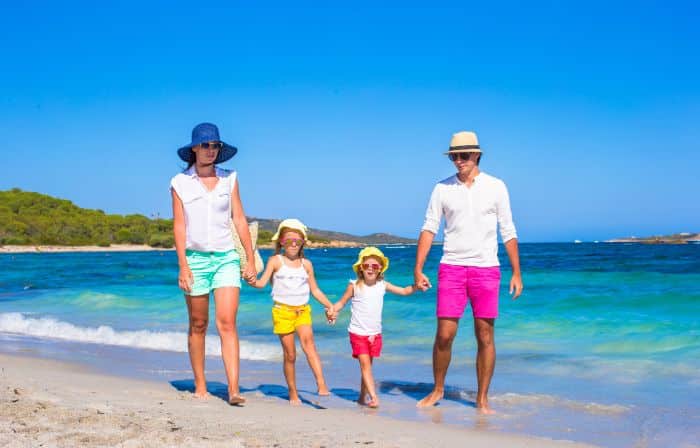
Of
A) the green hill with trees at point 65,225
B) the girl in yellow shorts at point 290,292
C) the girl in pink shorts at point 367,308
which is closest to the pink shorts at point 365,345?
the girl in pink shorts at point 367,308

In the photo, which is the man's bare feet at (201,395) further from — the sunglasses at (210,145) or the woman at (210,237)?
the sunglasses at (210,145)

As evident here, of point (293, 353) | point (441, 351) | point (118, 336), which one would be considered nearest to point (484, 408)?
point (441, 351)

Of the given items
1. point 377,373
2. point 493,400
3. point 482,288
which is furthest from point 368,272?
point 377,373

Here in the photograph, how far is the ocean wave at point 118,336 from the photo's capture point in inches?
366

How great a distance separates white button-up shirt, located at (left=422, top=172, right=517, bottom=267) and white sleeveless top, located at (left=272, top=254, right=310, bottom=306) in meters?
1.17

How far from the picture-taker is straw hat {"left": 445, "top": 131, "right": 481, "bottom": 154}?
5418 millimetres

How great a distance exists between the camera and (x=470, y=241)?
17.6ft

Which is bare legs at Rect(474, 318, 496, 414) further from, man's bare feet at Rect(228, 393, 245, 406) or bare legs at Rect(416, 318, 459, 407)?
man's bare feet at Rect(228, 393, 245, 406)

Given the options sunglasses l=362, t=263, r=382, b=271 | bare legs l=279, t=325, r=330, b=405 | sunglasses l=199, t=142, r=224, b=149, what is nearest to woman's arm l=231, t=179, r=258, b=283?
sunglasses l=199, t=142, r=224, b=149

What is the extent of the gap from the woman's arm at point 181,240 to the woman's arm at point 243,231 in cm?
37

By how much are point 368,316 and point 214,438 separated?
2169mm

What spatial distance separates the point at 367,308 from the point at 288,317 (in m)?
0.64

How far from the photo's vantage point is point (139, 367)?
7.96m

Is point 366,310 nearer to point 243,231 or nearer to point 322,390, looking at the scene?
point 322,390
